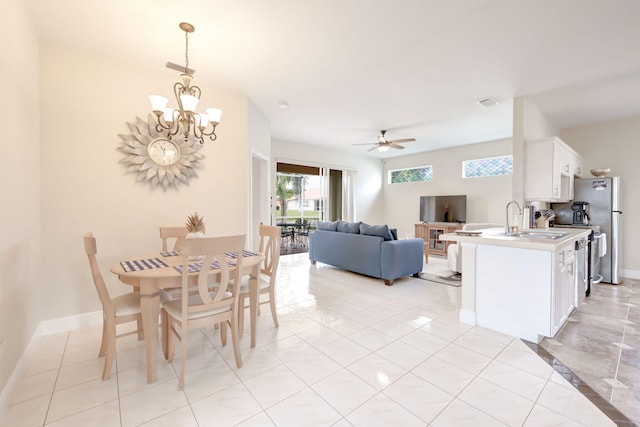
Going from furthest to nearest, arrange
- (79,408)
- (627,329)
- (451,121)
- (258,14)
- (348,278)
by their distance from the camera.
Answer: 1. (451,121)
2. (348,278)
3. (627,329)
4. (258,14)
5. (79,408)

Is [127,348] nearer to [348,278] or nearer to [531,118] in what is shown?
[348,278]

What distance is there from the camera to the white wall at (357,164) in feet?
22.2

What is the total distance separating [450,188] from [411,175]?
127cm

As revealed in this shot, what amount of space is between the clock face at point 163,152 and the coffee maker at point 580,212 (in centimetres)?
581

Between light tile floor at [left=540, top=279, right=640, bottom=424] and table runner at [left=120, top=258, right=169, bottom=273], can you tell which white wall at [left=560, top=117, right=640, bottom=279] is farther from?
table runner at [left=120, top=258, right=169, bottom=273]

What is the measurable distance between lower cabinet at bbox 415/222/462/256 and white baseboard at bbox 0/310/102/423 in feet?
20.9

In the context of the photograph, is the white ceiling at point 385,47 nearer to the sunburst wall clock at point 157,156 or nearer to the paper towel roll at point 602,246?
the sunburst wall clock at point 157,156

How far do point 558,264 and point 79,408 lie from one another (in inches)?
148

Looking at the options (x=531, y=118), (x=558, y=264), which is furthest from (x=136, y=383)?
(x=531, y=118)

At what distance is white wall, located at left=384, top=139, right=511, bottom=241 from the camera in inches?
256

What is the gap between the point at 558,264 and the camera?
99.2 inches

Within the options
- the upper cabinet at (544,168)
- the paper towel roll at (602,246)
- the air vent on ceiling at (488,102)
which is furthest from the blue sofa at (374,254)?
the paper towel roll at (602,246)

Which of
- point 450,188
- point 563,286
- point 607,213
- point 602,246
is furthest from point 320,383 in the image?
point 450,188

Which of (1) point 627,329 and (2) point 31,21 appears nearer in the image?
(2) point 31,21
